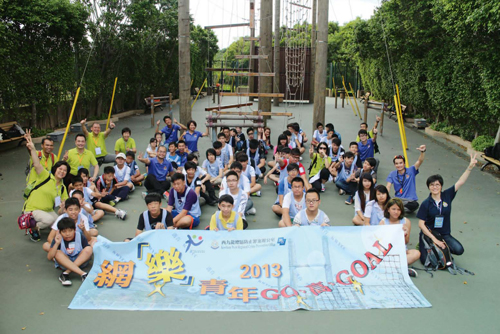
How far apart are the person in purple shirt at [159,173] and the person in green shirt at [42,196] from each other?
2.09m

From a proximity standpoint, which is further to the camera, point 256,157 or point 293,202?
point 256,157

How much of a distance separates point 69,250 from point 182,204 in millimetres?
1897

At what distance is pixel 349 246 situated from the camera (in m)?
5.45

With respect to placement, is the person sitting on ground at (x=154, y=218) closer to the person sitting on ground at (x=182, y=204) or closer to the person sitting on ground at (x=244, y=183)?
the person sitting on ground at (x=182, y=204)

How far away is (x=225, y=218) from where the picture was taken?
5.81 meters

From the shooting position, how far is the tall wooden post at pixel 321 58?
36.8ft

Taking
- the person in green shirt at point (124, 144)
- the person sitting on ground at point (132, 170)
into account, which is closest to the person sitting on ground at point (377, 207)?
the person sitting on ground at point (132, 170)

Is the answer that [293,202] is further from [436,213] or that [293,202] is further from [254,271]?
[436,213]

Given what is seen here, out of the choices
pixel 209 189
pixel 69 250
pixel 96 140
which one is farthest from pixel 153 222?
pixel 96 140

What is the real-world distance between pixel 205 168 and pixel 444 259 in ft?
15.8

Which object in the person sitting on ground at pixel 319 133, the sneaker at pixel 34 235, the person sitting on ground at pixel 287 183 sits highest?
the person sitting on ground at pixel 319 133

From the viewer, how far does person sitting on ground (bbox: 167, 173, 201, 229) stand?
6.66m

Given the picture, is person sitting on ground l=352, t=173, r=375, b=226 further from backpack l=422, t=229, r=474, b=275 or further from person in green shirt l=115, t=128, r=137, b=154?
person in green shirt l=115, t=128, r=137, b=154

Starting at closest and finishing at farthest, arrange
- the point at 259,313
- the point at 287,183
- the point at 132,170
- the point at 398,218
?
the point at 259,313
the point at 398,218
the point at 287,183
the point at 132,170
